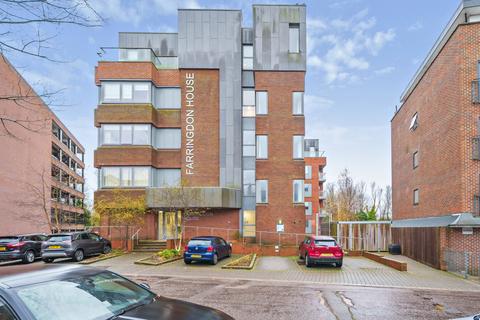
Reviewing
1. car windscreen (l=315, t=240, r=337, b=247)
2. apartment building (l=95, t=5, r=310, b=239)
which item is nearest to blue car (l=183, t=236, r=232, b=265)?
car windscreen (l=315, t=240, r=337, b=247)

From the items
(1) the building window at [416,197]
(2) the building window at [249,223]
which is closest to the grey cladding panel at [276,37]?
(2) the building window at [249,223]

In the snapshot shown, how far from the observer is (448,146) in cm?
1730

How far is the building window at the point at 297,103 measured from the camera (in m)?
27.3

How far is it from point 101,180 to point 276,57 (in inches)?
563

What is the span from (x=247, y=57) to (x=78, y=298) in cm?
2563

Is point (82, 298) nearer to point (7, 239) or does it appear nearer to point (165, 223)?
point (7, 239)

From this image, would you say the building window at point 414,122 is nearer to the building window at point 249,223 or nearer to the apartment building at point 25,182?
the building window at point 249,223

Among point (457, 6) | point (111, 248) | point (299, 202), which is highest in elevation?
point (457, 6)

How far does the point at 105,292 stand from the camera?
4.32 metres

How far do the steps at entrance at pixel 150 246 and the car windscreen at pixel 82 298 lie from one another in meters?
19.7

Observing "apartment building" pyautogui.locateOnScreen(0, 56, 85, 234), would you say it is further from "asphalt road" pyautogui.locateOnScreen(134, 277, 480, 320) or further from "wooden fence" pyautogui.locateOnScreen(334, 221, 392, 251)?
"wooden fence" pyautogui.locateOnScreen(334, 221, 392, 251)

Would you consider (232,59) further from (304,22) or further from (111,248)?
(111,248)

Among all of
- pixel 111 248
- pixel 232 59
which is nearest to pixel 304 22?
pixel 232 59

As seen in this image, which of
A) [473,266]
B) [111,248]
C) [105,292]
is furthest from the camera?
[111,248]
